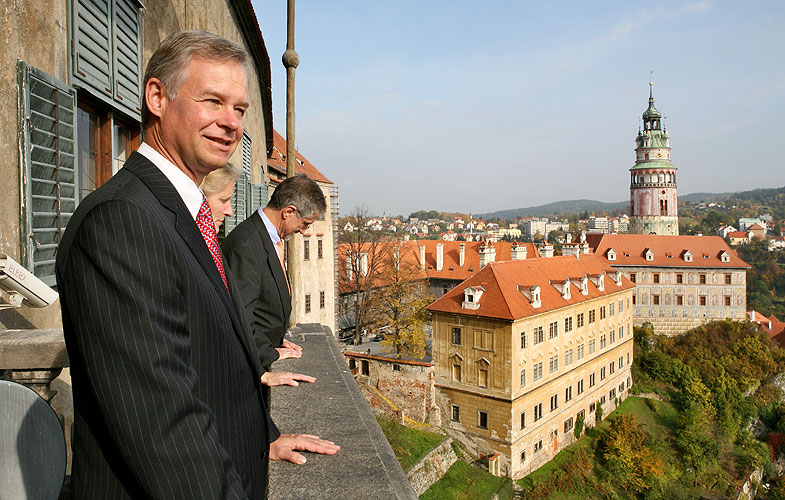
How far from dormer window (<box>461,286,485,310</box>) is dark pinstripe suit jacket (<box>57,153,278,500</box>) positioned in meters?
27.5

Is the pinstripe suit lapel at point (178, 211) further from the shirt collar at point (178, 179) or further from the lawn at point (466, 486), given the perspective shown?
the lawn at point (466, 486)

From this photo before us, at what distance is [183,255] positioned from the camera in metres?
1.38

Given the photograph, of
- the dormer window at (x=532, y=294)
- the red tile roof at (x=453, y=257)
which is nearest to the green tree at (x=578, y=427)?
the dormer window at (x=532, y=294)

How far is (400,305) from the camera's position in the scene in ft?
120

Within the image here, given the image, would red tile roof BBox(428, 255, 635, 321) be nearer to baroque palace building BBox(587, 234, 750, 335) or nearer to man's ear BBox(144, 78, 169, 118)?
baroque palace building BBox(587, 234, 750, 335)

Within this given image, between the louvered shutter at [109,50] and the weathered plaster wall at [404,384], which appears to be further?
the weathered plaster wall at [404,384]

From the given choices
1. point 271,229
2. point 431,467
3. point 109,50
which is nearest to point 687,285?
point 431,467

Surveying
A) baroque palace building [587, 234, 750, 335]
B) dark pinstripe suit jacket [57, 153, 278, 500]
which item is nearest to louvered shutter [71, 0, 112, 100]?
dark pinstripe suit jacket [57, 153, 278, 500]

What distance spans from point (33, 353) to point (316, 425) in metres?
1.52

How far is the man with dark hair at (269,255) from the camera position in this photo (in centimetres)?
338

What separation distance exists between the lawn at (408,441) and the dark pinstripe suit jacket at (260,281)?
47.3 feet

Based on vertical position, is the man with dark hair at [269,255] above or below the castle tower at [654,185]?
below

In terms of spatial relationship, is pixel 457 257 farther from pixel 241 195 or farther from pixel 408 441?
pixel 241 195

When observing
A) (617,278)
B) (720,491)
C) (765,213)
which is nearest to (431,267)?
(617,278)
